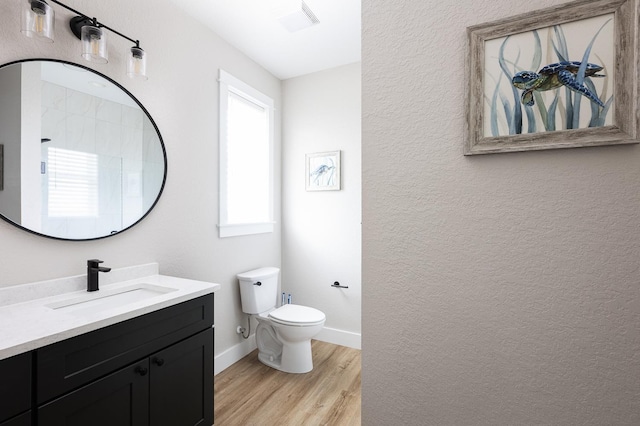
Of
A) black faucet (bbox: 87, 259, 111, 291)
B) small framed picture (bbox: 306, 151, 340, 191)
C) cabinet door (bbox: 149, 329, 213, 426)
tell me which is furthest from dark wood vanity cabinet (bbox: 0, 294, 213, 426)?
small framed picture (bbox: 306, 151, 340, 191)

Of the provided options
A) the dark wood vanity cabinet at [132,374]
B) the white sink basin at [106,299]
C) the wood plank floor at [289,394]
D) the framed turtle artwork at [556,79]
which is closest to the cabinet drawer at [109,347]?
the dark wood vanity cabinet at [132,374]

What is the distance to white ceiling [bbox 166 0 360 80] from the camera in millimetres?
2182

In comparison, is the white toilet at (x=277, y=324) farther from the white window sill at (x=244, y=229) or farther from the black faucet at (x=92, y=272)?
the black faucet at (x=92, y=272)

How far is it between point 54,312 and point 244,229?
61.6 inches

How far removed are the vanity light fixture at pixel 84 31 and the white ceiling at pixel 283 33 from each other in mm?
684

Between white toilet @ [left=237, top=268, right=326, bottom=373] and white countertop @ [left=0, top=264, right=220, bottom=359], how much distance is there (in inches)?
32.5

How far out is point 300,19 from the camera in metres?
2.24

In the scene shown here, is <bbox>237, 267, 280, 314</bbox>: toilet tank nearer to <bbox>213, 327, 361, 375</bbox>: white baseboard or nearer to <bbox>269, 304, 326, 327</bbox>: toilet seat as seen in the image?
<bbox>269, 304, 326, 327</bbox>: toilet seat

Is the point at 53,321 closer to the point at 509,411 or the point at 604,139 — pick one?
the point at 509,411

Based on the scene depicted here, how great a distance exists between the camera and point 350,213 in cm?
302

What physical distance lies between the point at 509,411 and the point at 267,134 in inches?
110

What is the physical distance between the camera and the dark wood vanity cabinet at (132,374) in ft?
3.64

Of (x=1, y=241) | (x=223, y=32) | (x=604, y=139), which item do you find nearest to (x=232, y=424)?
(x=1, y=241)

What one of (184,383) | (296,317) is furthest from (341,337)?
(184,383)
